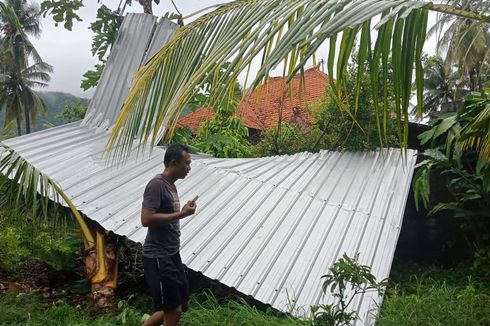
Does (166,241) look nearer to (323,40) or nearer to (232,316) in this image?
(232,316)

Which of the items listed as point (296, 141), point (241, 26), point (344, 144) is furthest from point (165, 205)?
point (296, 141)

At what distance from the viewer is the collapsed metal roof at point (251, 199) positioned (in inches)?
183

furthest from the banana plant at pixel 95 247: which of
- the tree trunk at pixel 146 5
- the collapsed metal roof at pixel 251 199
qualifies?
the tree trunk at pixel 146 5

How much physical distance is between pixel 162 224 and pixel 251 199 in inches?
90.0

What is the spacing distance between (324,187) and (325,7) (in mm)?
4397

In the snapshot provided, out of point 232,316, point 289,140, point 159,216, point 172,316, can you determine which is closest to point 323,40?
point 159,216

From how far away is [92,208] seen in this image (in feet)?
17.3

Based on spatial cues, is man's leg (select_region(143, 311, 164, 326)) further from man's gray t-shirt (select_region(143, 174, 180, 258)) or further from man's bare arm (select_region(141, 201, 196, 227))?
man's bare arm (select_region(141, 201, 196, 227))

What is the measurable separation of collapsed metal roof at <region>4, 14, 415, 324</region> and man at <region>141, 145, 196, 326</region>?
100 cm

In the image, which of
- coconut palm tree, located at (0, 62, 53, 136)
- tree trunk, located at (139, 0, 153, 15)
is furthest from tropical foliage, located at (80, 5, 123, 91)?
coconut palm tree, located at (0, 62, 53, 136)

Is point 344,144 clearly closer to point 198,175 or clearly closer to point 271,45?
point 198,175

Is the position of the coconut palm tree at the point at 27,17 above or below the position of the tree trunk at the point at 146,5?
above

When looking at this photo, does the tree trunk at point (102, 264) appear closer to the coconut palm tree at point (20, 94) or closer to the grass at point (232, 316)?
the grass at point (232, 316)

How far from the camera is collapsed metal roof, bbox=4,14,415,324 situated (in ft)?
15.2
